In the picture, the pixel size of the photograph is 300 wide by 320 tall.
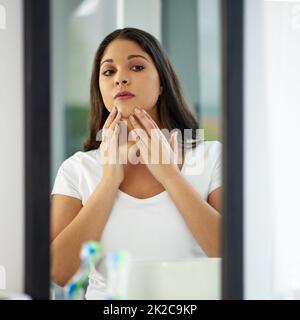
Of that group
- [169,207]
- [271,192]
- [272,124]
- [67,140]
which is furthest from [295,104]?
[67,140]

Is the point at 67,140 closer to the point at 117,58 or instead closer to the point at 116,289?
the point at 117,58

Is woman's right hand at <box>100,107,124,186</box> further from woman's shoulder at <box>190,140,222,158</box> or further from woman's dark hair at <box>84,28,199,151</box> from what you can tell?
woman's shoulder at <box>190,140,222,158</box>

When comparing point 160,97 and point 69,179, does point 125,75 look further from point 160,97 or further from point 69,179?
point 69,179

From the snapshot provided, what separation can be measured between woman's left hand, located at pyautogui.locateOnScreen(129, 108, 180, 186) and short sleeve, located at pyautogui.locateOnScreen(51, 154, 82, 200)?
0.12m

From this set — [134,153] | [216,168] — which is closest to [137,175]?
[134,153]

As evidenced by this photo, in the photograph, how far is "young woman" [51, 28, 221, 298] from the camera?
992 mm

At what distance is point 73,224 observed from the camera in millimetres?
972

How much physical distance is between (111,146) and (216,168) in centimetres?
21

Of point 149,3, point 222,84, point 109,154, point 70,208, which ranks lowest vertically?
point 70,208

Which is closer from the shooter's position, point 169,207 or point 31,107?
point 31,107

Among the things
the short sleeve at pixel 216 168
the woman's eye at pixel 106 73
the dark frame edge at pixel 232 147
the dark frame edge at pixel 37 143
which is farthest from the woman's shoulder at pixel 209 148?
the dark frame edge at pixel 37 143

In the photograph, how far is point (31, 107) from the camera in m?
0.85

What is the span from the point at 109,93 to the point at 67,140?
4.8 inches

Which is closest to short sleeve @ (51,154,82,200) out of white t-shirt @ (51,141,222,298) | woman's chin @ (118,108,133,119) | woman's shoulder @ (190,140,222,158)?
white t-shirt @ (51,141,222,298)
